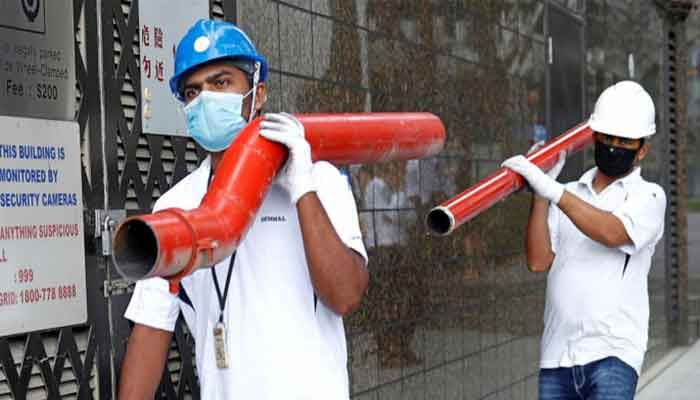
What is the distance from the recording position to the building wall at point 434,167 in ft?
19.3

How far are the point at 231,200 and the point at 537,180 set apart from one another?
8.03 feet

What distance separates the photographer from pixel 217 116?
3.16m

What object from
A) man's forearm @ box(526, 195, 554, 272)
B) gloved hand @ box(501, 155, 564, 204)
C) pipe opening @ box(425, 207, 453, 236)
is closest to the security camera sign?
pipe opening @ box(425, 207, 453, 236)

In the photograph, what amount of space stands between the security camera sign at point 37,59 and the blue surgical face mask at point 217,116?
2.78 feet

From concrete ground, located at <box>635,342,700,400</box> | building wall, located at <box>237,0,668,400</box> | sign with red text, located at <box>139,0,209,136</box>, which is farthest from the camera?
concrete ground, located at <box>635,342,700,400</box>

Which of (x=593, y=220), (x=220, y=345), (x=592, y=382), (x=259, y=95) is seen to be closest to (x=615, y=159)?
(x=593, y=220)

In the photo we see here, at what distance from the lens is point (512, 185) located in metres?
5.10

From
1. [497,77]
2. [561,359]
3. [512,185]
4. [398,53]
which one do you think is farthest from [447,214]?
[497,77]

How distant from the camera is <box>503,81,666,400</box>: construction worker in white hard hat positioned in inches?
201

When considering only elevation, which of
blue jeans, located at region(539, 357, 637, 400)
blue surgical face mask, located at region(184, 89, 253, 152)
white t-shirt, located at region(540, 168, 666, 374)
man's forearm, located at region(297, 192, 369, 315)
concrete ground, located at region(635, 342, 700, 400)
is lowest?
concrete ground, located at region(635, 342, 700, 400)

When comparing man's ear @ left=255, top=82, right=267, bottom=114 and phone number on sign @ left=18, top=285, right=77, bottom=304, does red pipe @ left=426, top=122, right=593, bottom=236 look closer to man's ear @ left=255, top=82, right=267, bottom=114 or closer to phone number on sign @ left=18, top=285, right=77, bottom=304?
phone number on sign @ left=18, top=285, right=77, bottom=304

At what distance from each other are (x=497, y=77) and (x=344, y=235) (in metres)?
5.12

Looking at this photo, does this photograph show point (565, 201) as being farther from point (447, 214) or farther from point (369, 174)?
point (369, 174)

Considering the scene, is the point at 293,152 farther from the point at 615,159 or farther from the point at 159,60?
the point at 615,159
